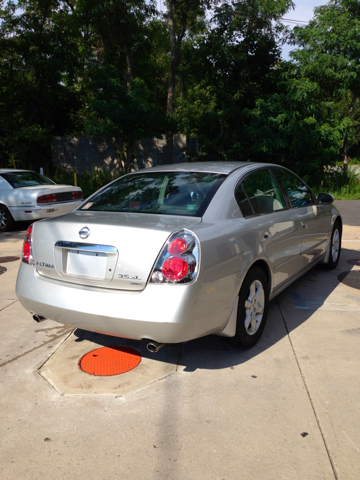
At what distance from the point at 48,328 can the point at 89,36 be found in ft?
69.2

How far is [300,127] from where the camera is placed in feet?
49.2

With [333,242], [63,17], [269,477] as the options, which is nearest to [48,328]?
[269,477]

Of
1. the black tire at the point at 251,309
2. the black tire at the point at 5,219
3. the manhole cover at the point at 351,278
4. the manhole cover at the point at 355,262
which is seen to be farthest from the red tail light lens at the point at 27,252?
the black tire at the point at 5,219

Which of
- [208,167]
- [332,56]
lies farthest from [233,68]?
[208,167]

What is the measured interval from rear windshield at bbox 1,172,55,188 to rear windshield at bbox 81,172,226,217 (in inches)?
261

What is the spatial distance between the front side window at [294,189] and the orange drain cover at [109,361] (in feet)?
7.81

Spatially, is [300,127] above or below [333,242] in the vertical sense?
above

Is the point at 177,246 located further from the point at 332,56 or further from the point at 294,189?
the point at 332,56

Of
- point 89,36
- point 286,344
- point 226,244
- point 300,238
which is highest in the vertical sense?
point 89,36

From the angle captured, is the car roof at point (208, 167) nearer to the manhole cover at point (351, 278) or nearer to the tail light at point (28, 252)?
the tail light at point (28, 252)

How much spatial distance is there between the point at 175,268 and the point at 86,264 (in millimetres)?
694

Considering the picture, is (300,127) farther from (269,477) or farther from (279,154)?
(269,477)

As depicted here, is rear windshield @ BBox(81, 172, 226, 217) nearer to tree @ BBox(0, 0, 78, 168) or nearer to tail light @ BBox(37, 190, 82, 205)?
tail light @ BBox(37, 190, 82, 205)

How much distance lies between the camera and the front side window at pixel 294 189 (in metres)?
4.87
